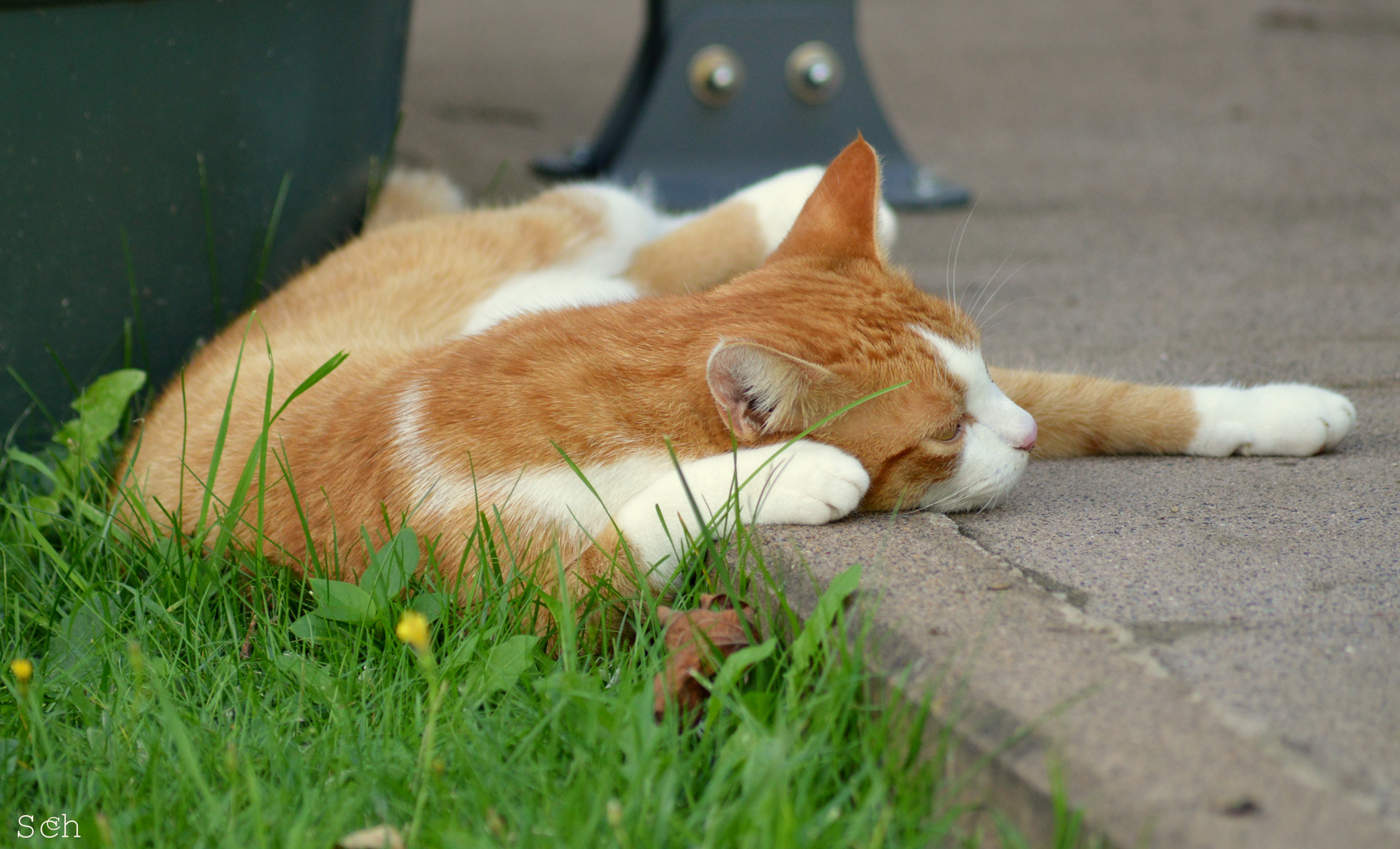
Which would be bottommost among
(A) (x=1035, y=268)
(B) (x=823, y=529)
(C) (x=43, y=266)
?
(A) (x=1035, y=268)

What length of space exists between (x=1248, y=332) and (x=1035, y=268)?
993 millimetres

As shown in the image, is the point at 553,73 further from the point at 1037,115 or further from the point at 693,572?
the point at 693,572

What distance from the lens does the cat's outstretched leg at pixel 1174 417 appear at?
2352 millimetres

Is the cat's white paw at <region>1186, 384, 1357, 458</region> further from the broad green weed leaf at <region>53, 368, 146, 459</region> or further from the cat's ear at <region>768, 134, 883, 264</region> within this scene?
the broad green weed leaf at <region>53, 368, 146, 459</region>

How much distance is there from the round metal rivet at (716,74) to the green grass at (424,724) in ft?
10.8

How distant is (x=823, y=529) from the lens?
1926 mm

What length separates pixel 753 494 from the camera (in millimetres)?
1913

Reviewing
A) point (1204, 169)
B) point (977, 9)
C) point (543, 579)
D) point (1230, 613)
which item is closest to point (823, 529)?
point (543, 579)

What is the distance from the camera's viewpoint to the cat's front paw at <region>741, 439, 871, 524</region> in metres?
1.89

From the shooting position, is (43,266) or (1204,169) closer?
(43,266)

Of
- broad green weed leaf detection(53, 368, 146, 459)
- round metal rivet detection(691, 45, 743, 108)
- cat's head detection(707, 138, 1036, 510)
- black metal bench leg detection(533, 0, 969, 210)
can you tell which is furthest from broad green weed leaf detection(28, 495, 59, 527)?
round metal rivet detection(691, 45, 743, 108)

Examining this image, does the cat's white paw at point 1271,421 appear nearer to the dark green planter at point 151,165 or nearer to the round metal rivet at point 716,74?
the dark green planter at point 151,165

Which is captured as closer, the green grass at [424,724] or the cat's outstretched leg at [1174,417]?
the green grass at [424,724]

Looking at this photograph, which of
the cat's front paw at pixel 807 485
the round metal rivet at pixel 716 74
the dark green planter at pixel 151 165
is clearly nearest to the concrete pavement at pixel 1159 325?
the cat's front paw at pixel 807 485
